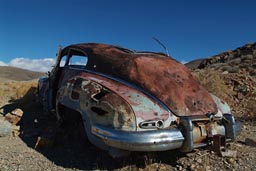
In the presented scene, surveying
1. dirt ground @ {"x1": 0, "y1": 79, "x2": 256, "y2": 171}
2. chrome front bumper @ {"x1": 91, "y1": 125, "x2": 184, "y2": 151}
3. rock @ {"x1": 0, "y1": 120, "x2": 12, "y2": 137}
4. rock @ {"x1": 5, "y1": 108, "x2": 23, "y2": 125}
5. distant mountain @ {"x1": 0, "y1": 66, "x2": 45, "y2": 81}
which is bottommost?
dirt ground @ {"x1": 0, "y1": 79, "x2": 256, "y2": 171}

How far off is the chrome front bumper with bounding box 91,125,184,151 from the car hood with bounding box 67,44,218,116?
0.47m

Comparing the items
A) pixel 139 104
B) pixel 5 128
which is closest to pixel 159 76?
pixel 139 104

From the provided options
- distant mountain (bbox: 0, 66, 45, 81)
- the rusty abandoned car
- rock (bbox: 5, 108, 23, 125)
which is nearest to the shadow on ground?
rock (bbox: 5, 108, 23, 125)

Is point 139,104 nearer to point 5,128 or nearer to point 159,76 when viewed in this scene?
point 159,76

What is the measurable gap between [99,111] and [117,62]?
3.36 feet

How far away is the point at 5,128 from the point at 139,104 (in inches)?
118

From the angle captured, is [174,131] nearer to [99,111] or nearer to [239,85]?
[99,111]

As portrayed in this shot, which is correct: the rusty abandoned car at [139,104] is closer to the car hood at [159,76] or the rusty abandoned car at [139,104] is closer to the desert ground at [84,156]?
the car hood at [159,76]

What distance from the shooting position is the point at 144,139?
379 cm

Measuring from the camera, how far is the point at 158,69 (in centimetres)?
496

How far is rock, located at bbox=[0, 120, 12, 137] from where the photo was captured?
580 cm

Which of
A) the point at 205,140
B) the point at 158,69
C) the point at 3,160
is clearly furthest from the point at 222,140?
the point at 3,160

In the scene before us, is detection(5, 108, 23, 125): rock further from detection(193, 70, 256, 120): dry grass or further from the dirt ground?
detection(193, 70, 256, 120): dry grass

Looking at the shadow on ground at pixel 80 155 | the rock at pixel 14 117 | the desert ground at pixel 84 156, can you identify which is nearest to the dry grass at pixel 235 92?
the desert ground at pixel 84 156
